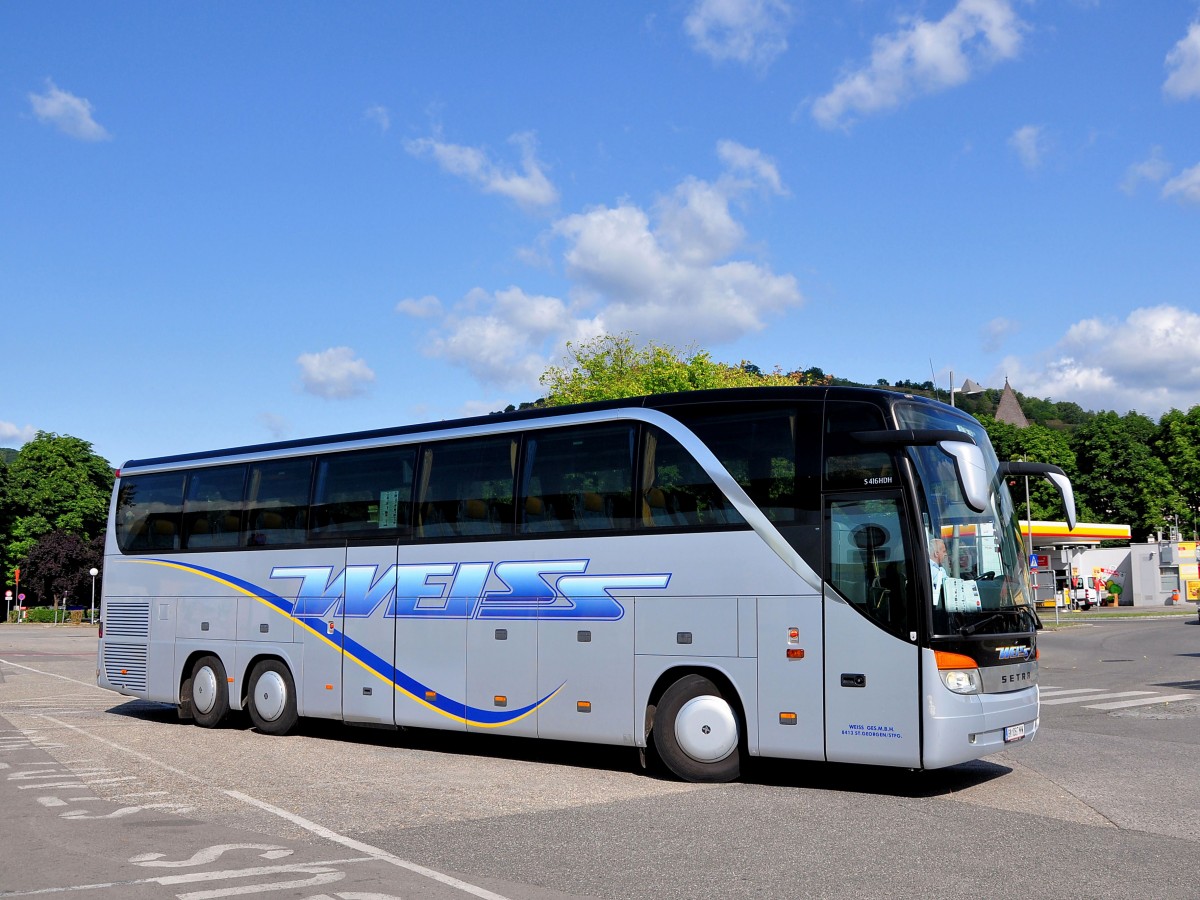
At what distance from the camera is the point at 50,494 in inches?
3403

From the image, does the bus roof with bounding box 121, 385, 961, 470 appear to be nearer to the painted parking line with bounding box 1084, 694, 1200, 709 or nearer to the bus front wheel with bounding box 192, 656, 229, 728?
the bus front wheel with bounding box 192, 656, 229, 728

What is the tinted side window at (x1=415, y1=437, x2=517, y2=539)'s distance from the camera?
1290 cm

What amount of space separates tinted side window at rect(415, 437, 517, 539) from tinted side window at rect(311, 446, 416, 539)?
0.31 m

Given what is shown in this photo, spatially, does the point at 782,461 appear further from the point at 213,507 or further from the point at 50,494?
the point at 50,494

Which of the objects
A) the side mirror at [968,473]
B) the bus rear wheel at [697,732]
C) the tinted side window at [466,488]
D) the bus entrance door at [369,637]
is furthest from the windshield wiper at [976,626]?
the bus entrance door at [369,637]

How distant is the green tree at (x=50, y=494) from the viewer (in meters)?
85.2

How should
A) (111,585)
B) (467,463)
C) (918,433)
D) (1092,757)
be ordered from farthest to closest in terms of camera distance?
(111,585) → (467,463) → (1092,757) → (918,433)

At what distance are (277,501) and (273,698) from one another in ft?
8.66

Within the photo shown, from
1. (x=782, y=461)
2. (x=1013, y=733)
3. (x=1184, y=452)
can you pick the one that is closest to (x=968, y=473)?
(x=782, y=461)

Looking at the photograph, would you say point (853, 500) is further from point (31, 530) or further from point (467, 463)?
point (31, 530)

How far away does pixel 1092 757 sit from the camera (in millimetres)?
12516

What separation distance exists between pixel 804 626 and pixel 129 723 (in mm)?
11221

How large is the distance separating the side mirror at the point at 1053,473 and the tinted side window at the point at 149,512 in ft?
38.3

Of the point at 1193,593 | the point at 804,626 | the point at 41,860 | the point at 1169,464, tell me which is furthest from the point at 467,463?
the point at 1169,464
